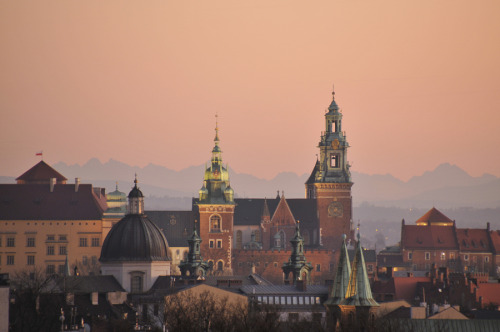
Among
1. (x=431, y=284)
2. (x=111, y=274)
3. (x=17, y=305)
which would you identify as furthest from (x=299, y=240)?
(x=17, y=305)

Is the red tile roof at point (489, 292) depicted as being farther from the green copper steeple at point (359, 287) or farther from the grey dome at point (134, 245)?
the green copper steeple at point (359, 287)

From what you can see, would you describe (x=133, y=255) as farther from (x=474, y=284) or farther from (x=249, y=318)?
(x=249, y=318)

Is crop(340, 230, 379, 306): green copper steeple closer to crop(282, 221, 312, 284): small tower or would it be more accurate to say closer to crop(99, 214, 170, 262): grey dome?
crop(99, 214, 170, 262): grey dome

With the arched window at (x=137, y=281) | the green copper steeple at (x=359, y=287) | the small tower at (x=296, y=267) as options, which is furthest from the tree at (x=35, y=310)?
the small tower at (x=296, y=267)

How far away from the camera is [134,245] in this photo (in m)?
174

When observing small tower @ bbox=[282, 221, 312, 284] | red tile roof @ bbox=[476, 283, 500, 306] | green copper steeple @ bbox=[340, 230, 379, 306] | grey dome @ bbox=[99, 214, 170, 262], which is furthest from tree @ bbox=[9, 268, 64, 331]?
red tile roof @ bbox=[476, 283, 500, 306]

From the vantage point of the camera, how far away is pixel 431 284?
627 feet

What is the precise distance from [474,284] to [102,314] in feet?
166

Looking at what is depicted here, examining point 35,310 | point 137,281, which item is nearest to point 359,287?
point 35,310

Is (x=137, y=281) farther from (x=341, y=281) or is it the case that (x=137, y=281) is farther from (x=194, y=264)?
(x=341, y=281)

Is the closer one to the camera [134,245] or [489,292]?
[134,245]

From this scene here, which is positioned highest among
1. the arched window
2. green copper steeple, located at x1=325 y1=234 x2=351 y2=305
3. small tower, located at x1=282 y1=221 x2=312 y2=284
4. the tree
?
small tower, located at x1=282 y1=221 x2=312 y2=284

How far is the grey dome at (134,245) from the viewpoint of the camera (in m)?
174

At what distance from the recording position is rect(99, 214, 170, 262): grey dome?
174000mm
